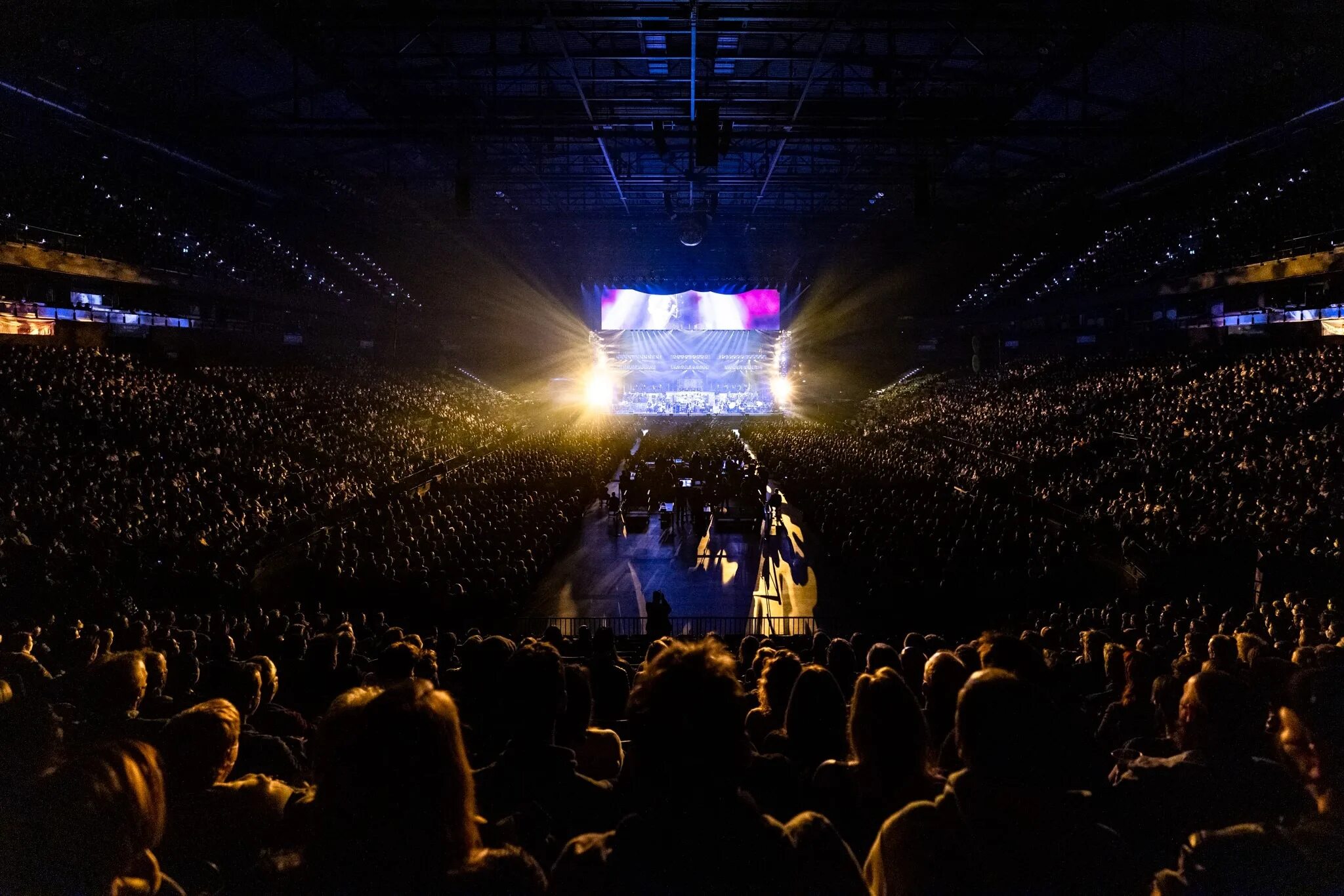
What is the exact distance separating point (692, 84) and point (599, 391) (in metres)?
33.3

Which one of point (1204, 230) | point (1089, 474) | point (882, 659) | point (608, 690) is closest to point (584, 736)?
point (608, 690)

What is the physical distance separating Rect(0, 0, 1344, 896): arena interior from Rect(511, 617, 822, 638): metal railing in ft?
0.65

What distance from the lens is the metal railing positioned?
35.6 ft

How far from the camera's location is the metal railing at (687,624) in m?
10.8

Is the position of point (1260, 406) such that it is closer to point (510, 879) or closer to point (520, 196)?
point (510, 879)

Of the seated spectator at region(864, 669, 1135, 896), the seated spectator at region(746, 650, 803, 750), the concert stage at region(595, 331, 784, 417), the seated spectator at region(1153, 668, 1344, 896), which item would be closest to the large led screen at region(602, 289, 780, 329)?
the concert stage at region(595, 331, 784, 417)

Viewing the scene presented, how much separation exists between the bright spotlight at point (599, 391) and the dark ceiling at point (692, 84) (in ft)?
62.6

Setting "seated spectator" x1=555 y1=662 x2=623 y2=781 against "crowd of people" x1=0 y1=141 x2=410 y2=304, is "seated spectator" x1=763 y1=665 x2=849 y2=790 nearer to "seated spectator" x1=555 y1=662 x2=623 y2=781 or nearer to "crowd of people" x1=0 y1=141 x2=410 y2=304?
"seated spectator" x1=555 y1=662 x2=623 y2=781

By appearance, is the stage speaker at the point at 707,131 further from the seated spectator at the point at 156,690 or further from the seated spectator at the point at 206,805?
the seated spectator at the point at 206,805

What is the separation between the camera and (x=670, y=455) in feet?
86.5

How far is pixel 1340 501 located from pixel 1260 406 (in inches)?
336

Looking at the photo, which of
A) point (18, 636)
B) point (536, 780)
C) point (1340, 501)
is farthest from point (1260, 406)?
point (18, 636)

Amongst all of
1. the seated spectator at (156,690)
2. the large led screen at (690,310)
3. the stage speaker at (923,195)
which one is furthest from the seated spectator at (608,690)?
the large led screen at (690,310)

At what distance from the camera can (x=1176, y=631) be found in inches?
255
